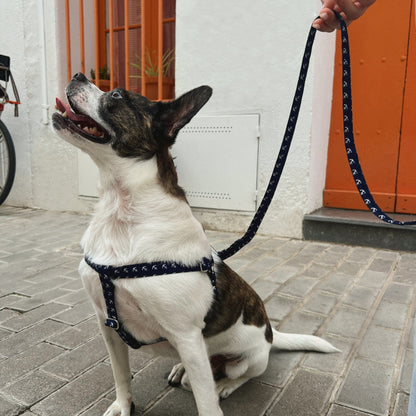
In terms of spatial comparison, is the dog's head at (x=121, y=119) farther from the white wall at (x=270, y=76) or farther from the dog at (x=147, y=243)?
the white wall at (x=270, y=76)

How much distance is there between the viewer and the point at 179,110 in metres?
1.53

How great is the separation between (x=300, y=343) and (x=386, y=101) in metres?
3.24

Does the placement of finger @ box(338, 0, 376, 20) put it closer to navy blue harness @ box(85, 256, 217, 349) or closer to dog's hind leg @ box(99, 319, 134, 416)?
navy blue harness @ box(85, 256, 217, 349)

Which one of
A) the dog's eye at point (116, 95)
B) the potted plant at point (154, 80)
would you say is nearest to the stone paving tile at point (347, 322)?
the dog's eye at point (116, 95)

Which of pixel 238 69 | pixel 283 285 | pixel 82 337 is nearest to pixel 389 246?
pixel 283 285

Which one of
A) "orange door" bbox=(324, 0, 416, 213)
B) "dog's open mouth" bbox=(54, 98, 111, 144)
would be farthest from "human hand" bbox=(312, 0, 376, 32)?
"orange door" bbox=(324, 0, 416, 213)

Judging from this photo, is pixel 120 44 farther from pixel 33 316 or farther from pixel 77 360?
pixel 77 360

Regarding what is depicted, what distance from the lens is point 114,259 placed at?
1357mm

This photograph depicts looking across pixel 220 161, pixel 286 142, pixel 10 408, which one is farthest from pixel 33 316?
pixel 220 161

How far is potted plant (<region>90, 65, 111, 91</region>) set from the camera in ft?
18.2

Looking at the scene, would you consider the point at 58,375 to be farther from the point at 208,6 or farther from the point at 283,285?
the point at 208,6

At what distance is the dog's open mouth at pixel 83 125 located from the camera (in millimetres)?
1380

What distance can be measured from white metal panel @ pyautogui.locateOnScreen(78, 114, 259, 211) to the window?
3.05 feet

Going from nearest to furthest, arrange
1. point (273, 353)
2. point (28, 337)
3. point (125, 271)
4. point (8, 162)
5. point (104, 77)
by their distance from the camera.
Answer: point (125, 271) < point (273, 353) < point (28, 337) < point (8, 162) < point (104, 77)
